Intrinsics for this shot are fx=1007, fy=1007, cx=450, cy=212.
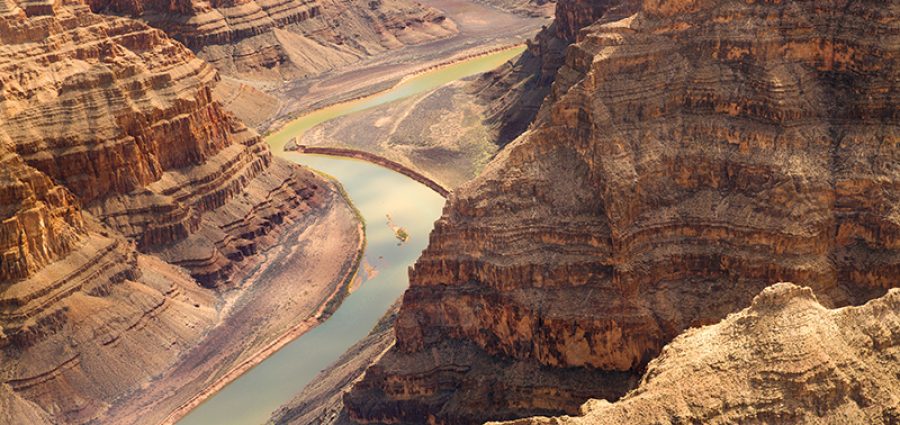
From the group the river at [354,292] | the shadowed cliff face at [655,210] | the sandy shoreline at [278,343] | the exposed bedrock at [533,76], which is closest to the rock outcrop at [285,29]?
the river at [354,292]

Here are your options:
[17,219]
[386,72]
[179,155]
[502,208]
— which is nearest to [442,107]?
[386,72]

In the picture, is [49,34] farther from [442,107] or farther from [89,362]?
[442,107]

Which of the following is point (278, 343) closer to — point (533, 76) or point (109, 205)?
point (109, 205)

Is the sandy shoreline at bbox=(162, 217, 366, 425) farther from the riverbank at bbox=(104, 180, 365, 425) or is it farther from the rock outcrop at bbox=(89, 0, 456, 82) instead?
the rock outcrop at bbox=(89, 0, 456, 82)

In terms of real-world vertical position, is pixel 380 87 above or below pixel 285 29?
below

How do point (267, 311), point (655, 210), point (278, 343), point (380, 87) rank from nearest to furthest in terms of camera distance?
point (655, 210), point (278, 343), point (267, 311), point (380, 87)

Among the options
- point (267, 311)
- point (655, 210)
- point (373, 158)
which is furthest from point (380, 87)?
point (655, 210)

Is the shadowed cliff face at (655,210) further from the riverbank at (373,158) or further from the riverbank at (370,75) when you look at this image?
the riverbank at (370,75)

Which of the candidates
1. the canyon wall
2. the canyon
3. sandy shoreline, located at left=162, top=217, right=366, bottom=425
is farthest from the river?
the canyon wall
